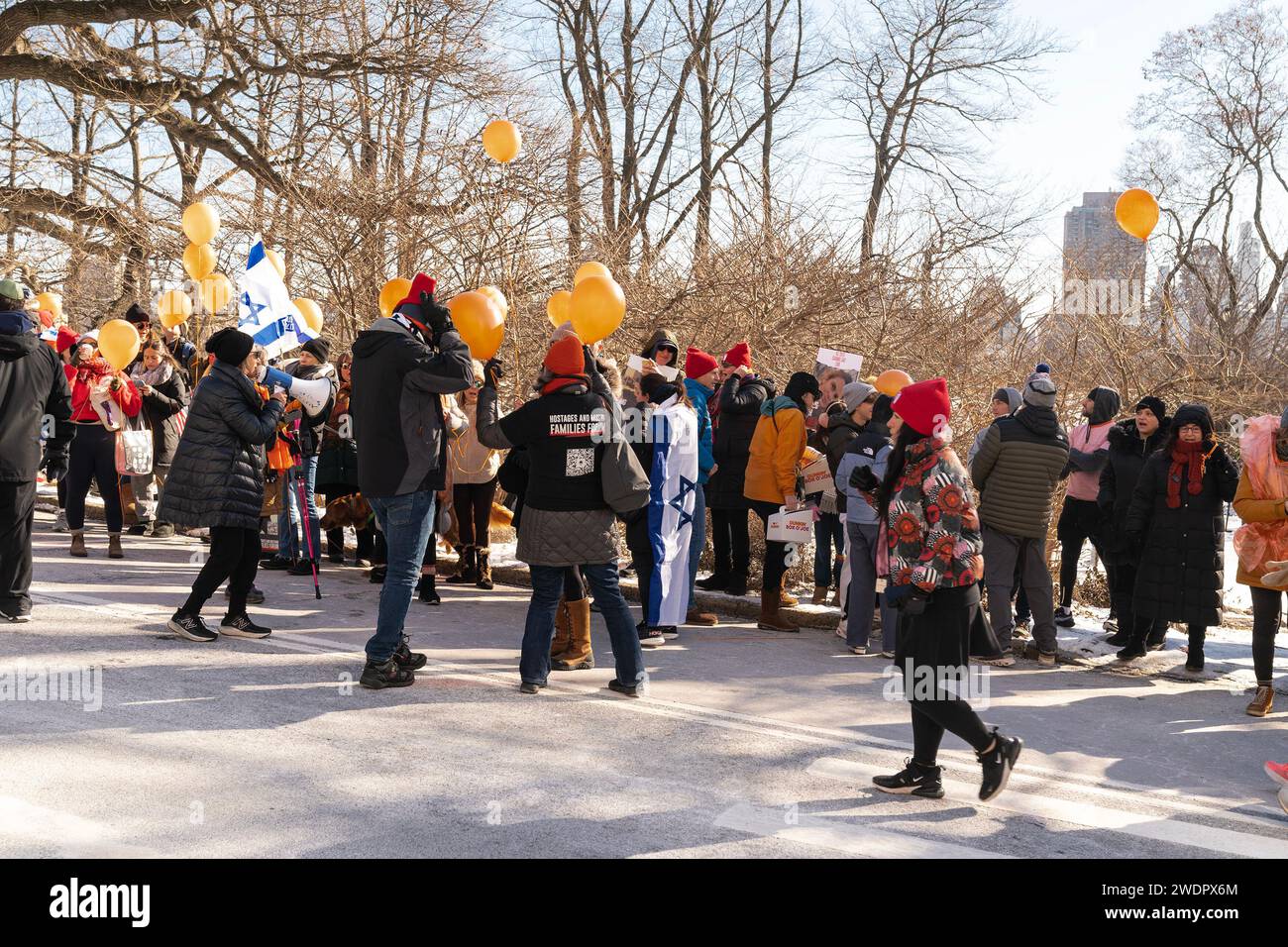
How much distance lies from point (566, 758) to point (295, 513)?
5.55 metres

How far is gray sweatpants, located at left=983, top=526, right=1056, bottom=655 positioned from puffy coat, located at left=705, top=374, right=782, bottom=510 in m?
2.13

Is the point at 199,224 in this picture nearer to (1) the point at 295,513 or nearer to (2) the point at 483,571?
(1) the point at 295,513

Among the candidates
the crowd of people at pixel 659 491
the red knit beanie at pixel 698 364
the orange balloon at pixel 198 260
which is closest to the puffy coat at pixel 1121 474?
the crowd of people at pixel 659 491

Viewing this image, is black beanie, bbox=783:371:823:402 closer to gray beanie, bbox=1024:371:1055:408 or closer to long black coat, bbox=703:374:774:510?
long black coat, bbox=703:374:774:510

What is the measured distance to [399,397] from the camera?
676 centimetres

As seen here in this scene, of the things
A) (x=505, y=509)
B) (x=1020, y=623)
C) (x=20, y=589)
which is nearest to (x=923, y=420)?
(x=1020, y=623)

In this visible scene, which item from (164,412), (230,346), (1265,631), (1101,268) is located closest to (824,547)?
(1265,631)

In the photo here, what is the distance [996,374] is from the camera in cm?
1259

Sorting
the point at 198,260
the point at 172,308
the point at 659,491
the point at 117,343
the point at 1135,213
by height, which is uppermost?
the point at 1135,213

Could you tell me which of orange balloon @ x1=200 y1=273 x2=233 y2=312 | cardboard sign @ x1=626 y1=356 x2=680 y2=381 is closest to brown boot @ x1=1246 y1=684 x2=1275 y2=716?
cardboard sign @ x1=626 y1=356 x2=680 y2=381

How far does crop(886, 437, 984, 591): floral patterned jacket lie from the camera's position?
5.29 metres

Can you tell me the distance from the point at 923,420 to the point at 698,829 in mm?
2037

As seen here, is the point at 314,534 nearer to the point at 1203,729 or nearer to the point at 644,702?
the point at 644,702
